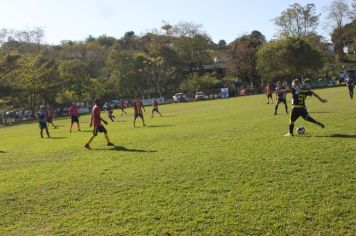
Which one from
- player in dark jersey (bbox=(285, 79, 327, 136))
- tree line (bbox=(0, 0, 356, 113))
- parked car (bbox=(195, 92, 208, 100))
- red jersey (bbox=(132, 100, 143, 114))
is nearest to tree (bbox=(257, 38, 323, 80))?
tree line (bbox=(0, 0, 356, 113))

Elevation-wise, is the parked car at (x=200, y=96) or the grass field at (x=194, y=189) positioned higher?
the parked car at (x=200, y=96)

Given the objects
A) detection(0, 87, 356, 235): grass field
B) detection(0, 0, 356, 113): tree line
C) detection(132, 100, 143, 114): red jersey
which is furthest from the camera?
detection(0, 0, 356, 113): tree line

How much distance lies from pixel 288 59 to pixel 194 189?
208 ft

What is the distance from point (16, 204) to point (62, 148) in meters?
8.64

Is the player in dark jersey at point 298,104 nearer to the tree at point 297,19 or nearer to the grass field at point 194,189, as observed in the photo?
the grass field at point 194,189

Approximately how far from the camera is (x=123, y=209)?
7949mm

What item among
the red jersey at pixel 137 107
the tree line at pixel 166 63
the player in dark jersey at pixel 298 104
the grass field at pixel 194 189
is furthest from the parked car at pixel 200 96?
the player in dark jersey at pixel 298 104

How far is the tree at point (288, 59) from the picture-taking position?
68.8m

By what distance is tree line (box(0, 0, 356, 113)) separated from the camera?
2557 inches

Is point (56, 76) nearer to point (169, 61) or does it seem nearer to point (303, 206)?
point (169, 61)

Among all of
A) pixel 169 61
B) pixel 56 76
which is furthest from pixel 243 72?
pixel 56 76

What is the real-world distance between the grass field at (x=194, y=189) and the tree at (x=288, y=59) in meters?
55.9

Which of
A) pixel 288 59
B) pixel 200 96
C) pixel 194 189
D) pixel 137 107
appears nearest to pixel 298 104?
pixel 194 189

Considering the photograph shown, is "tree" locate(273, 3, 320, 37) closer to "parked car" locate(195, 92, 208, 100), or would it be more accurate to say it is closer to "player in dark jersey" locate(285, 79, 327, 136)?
"parked car" locate(195, 92, 208, 100)
